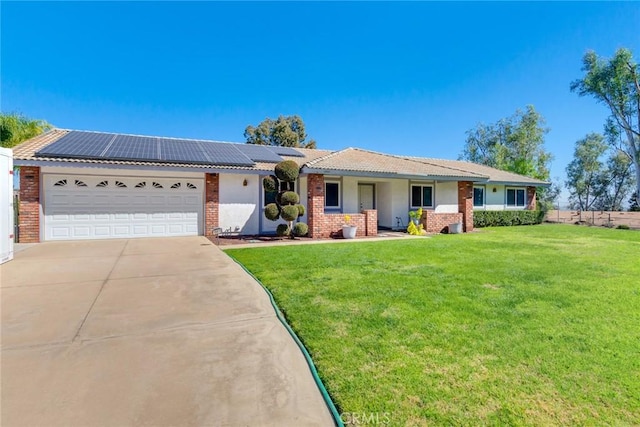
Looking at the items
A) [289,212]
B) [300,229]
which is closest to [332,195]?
[300,229]

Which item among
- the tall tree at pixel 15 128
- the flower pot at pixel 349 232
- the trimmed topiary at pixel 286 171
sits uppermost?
the tall tree at pixel 15 128

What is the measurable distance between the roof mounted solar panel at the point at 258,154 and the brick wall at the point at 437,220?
7886 mm

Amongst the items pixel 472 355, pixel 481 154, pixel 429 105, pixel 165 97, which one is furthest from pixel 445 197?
pixel 481 154

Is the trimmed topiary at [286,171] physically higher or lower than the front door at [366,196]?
higher

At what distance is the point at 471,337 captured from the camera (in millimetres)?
3525

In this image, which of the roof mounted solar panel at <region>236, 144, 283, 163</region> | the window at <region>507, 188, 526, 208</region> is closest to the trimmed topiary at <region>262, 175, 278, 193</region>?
the roof mounted solar panel at <region>236, 144, 283, 163</region>

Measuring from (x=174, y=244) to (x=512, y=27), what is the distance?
17838 millimetres

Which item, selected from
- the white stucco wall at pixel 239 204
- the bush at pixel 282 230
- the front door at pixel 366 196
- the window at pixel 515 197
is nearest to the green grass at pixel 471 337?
the bush at pixel 282 230

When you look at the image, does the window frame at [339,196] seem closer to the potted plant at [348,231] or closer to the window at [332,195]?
the window at [332,195]

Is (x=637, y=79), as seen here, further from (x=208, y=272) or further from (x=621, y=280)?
(x=208, y=272)

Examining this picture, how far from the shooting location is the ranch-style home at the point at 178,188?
10.8 meters

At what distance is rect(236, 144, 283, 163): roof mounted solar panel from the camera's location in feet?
48.6

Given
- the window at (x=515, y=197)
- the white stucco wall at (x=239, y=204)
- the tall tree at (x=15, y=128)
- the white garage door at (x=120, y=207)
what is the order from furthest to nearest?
the window at (x=515, y=197), the tall tree at (x=15, y=128), the white stucco wall at (x=239, y=204), the white garage door at (x=120, y=207)

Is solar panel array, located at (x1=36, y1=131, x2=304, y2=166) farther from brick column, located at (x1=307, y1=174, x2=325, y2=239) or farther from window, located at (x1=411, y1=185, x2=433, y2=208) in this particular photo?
window, located at (x1=411, y1=185, x2=433, y2=208)
